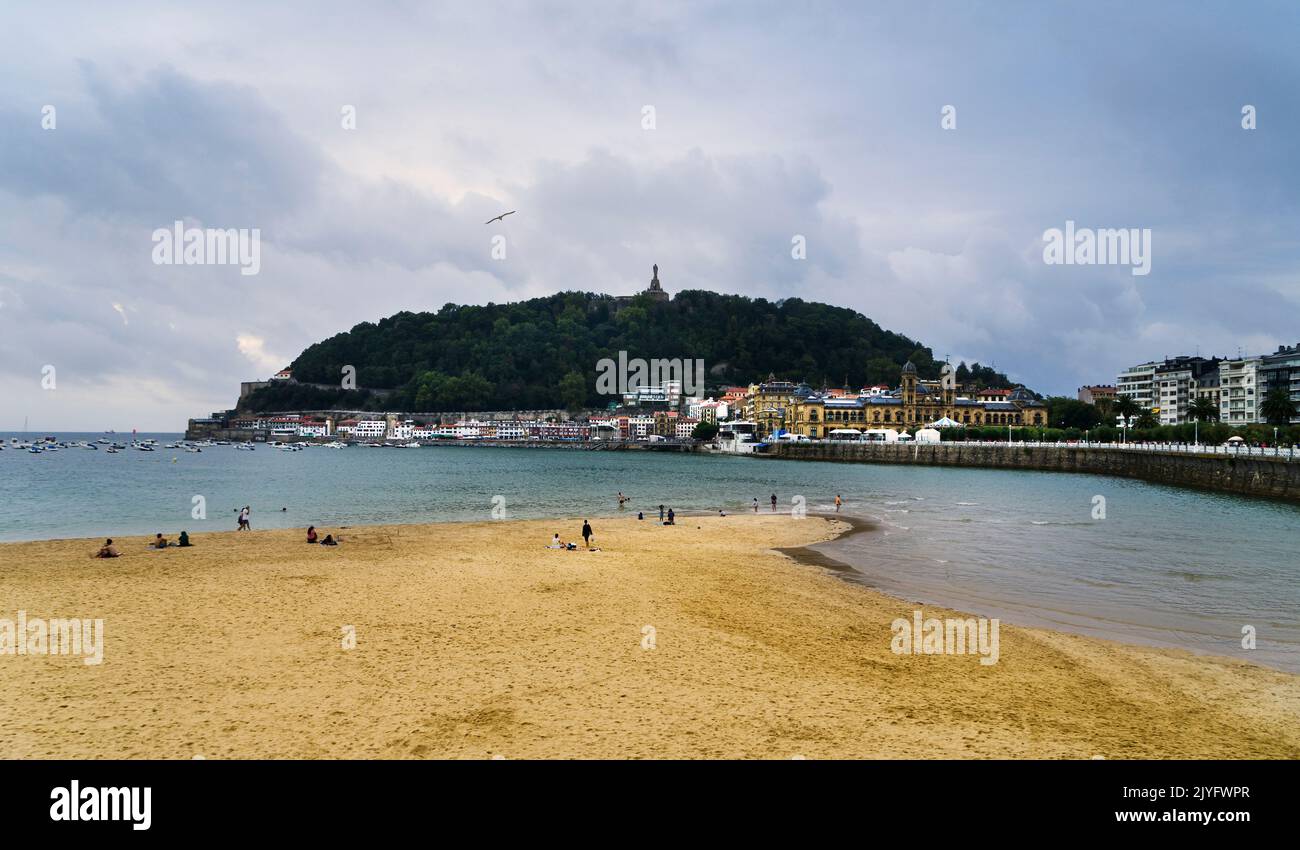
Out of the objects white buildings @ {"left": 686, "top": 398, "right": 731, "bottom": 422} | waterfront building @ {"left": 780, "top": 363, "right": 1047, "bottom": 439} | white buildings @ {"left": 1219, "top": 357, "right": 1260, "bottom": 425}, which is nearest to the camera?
white buildings @ {"left": 1219, "top": 357, "right": 1260, "bottom": 425}

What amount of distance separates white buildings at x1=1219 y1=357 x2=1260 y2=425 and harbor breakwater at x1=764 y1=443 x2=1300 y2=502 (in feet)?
148

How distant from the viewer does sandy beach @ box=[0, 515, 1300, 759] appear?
907 centimetres

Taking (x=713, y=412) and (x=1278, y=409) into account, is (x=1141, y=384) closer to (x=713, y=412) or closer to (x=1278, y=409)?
(x=1278, y=409)

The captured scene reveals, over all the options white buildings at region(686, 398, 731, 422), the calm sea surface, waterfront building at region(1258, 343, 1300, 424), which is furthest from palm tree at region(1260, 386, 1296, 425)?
white buildings at region(686, 398, 731, 422)

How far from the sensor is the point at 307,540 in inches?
1085

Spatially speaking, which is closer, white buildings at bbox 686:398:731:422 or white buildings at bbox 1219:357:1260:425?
white buildings at bbox 1219:357:1260:425

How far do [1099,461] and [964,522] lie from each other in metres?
60.1

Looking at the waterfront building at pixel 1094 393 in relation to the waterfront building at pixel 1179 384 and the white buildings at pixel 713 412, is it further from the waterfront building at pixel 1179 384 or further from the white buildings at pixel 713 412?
the white buildings at pixel 713 412

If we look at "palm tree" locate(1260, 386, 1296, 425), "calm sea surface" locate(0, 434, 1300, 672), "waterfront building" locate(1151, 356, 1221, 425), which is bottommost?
"calm sea surface" locate(0, 434, 1300, 672)

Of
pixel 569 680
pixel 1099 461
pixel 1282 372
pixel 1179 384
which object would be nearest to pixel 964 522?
pixel 569 680

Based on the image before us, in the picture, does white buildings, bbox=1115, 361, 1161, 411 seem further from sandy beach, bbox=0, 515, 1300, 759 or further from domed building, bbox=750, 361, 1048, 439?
sandy beach, bbox=0, 515, 1300, 759
